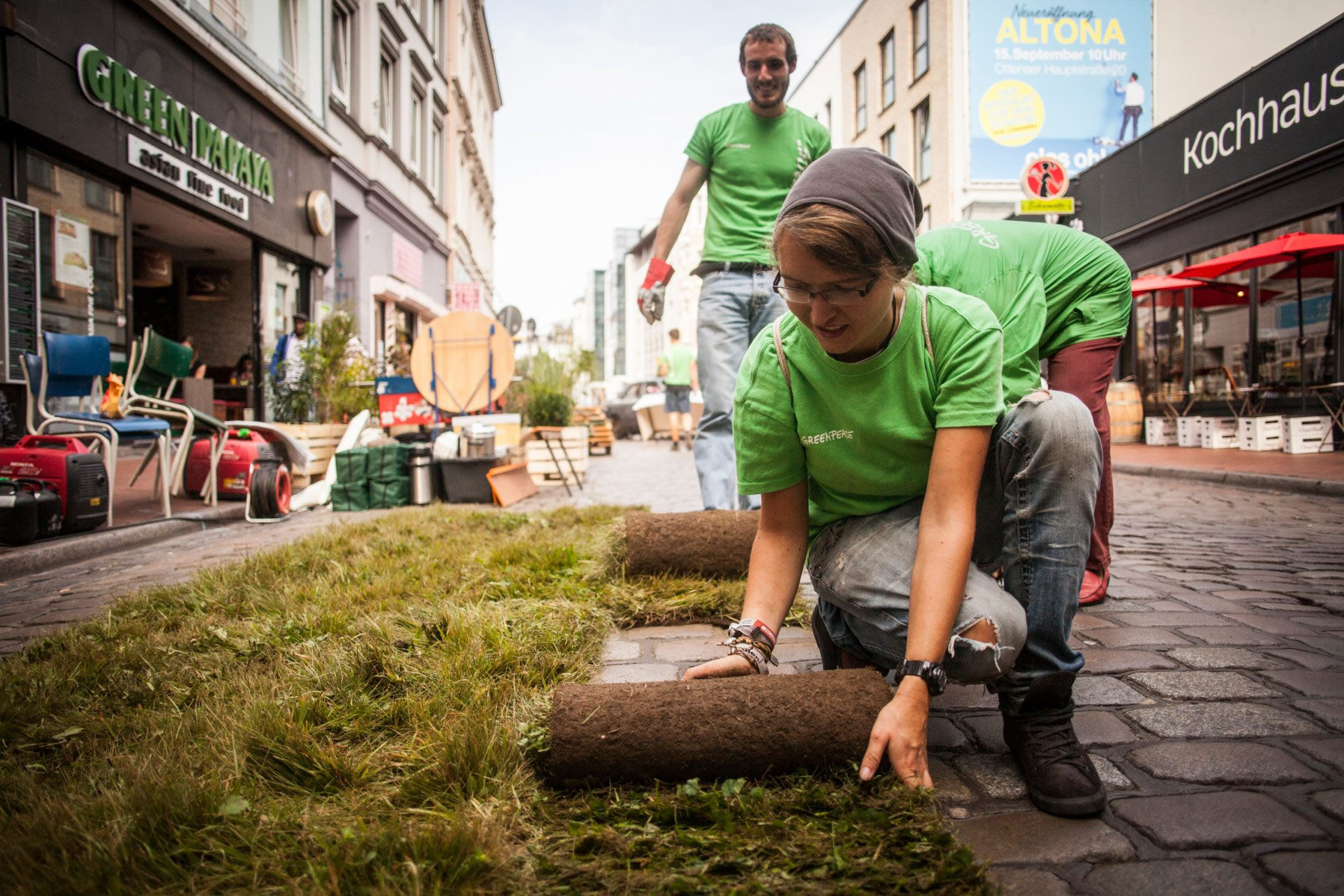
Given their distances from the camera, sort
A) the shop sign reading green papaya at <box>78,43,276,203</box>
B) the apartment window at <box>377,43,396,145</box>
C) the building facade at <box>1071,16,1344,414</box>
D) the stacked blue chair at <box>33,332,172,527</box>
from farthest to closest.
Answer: the apartment window at <box>377,43,396,145</box>, the building facade at <box>1071,16,1344,414</box>, the shop sign reading green papaya at <box>78,43,276,203</box>, the stacked blue chair at <box>33,332,172,527</box>

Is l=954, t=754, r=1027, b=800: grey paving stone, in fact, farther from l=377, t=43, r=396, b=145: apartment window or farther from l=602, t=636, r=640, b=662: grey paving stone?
l=377, t=43, r=396, b=145: apartment window

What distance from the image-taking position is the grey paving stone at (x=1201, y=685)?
6.88ft

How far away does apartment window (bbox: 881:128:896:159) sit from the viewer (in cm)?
2544

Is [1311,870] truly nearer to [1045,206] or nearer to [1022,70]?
[1045,206]

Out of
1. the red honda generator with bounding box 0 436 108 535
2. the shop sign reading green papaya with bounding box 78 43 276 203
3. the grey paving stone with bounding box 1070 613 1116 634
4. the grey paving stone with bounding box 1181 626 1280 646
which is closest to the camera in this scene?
the grey paving stone with bounding box 1181 626 1280 646

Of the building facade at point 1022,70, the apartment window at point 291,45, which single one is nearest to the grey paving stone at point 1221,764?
the apartment window at point 291,45

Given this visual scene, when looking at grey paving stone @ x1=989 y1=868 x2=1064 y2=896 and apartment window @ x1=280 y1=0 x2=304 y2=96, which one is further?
apartment window @ x1=280 y1=0 x2=304 y2=96

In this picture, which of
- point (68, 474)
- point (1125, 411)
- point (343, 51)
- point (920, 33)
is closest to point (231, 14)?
point (343, 51)

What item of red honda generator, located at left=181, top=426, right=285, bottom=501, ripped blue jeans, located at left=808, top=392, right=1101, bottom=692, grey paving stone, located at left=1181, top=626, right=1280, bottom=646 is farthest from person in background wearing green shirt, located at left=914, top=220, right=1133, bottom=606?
red honda generator, located at left=181, top=426, right=285, bottom=501

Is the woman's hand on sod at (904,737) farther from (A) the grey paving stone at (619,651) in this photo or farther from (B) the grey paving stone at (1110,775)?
(A) the grey paving stone at (619,651)

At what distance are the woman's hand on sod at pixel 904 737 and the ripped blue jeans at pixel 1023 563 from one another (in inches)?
6.5

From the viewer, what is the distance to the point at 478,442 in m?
7.17

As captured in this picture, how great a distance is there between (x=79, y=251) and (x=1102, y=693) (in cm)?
892

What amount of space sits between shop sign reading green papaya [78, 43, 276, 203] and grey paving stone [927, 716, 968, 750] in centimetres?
875
